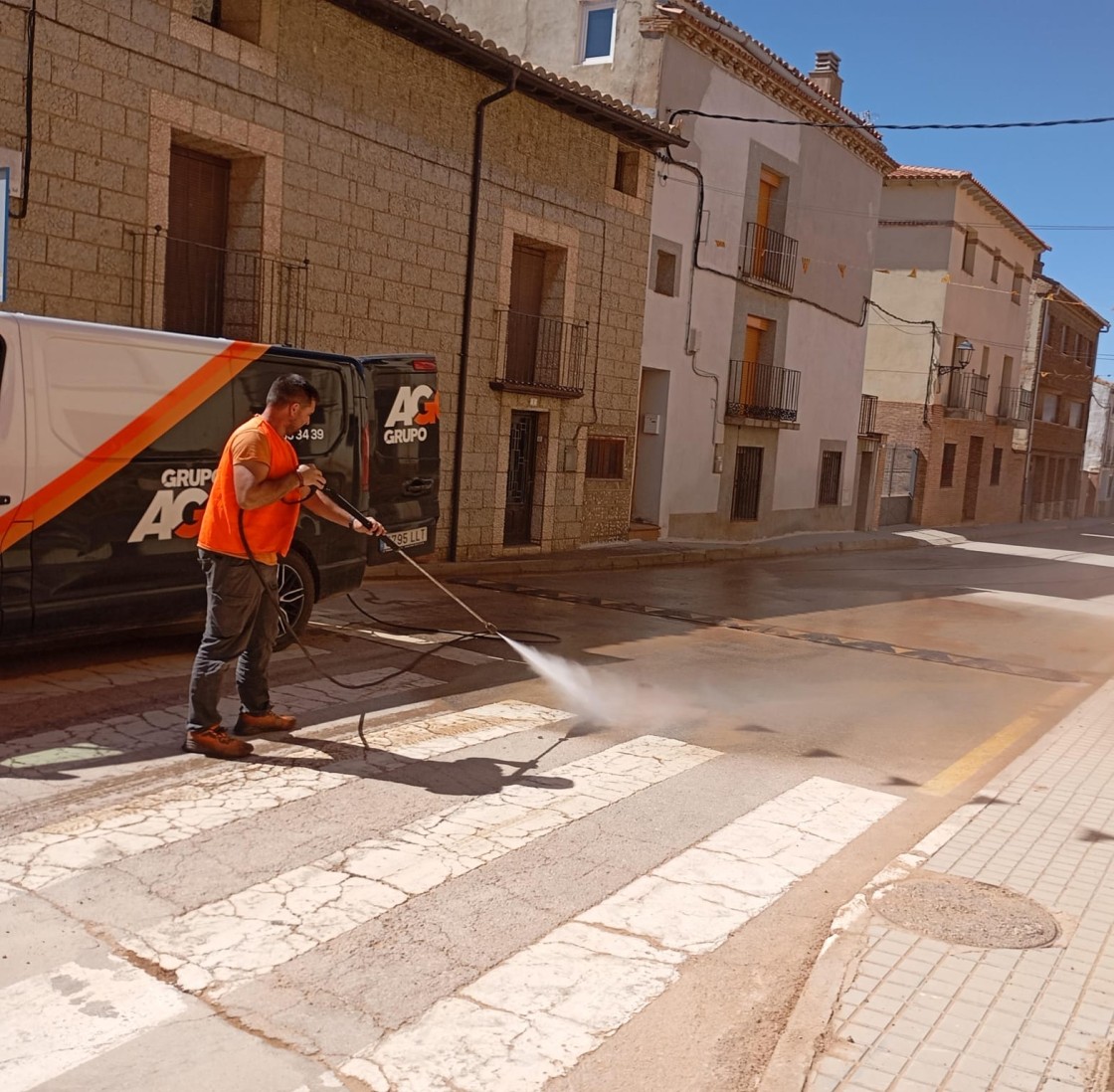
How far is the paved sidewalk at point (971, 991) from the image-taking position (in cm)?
319

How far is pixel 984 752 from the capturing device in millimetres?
7168

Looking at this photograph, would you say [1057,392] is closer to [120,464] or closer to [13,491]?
[120,464]

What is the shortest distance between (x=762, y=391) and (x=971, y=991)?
21.6m

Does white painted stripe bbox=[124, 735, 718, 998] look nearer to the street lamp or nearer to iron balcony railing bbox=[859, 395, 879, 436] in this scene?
iron balcony railing bbox=[859, 395, 879, 436]

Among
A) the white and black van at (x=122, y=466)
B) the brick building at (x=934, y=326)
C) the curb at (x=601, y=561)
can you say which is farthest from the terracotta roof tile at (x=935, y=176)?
the white and black van at (x=122, y=466)

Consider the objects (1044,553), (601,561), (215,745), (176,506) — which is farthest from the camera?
(1044,553)

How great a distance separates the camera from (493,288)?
54.1 ft

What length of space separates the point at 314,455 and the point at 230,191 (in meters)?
5.72

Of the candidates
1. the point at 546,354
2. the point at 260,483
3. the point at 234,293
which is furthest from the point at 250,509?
the point at 546,354

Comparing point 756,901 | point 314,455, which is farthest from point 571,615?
point 756,901

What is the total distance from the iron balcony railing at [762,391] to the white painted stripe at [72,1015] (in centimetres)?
2048

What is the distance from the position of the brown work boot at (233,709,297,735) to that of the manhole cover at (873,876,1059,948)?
10.7ft

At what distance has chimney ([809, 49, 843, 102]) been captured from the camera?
29.1 meters

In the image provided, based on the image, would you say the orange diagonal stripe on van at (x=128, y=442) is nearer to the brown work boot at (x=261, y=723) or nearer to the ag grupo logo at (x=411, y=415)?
the brown work boot at (x=261, y=723)
